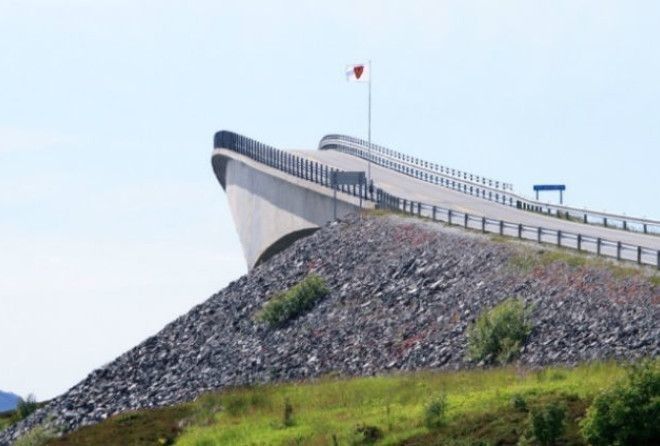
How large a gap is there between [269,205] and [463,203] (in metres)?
12.2

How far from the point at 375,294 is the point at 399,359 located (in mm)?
9077

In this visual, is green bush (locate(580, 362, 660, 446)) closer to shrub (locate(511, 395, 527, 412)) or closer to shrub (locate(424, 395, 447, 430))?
shrub (locate(511, 395, 527, 412))

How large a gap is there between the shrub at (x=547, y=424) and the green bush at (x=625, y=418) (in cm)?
57

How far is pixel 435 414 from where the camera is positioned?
4362 cm

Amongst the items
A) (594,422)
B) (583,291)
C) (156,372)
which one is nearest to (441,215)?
(156,372)

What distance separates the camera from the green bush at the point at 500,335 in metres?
52.3

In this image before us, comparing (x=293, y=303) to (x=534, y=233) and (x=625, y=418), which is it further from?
(x=625, y=418)

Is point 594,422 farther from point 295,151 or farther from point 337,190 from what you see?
point 295,151

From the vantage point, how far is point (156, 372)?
66250 mm

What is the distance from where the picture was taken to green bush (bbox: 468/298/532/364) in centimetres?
5231

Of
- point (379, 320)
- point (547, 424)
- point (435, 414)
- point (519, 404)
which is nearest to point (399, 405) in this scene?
point (435, 414)

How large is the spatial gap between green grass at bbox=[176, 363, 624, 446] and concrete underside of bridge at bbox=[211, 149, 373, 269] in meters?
29.1

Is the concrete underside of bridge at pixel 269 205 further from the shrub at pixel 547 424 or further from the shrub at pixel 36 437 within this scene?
the shrub at pixel 547 424

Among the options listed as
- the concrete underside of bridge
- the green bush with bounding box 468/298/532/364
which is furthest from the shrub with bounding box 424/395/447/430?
the concrete underside of bridge
